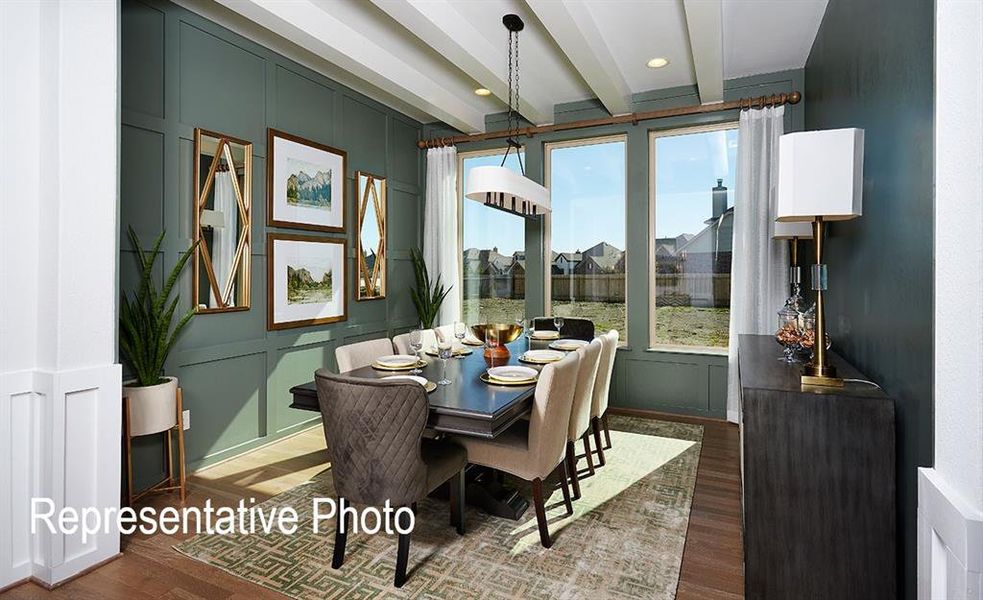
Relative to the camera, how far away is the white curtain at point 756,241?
4.05m

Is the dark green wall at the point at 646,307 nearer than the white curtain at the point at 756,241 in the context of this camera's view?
No

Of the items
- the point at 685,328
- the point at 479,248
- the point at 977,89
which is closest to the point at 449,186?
the point at 479,248

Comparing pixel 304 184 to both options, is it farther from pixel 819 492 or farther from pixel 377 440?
pixel 819 492

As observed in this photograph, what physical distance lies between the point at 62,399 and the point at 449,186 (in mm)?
3835

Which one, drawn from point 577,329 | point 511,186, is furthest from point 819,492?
point 577,329

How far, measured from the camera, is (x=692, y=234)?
179 inches

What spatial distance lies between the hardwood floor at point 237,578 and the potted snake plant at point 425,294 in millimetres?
1945

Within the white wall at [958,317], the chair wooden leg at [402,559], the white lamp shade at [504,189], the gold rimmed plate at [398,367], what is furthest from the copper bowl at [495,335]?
the white wall at [958,317]

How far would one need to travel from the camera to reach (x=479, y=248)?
5.48 meters

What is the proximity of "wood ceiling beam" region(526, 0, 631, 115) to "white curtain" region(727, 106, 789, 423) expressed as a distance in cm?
109

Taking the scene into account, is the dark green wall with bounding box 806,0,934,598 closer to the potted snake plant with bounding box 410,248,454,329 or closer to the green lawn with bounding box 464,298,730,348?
the green lawn with bounding box 464,298,730,348

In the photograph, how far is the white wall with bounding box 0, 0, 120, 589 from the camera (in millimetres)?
2043

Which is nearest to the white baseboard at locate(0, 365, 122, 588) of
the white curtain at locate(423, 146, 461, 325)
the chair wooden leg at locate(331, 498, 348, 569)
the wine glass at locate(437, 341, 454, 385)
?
the chair wooden leg at locate(331, 498, 348, 569)

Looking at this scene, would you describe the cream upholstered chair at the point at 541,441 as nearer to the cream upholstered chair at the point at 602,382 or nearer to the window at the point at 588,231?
the cream upholstered chair at the point at 602,382
